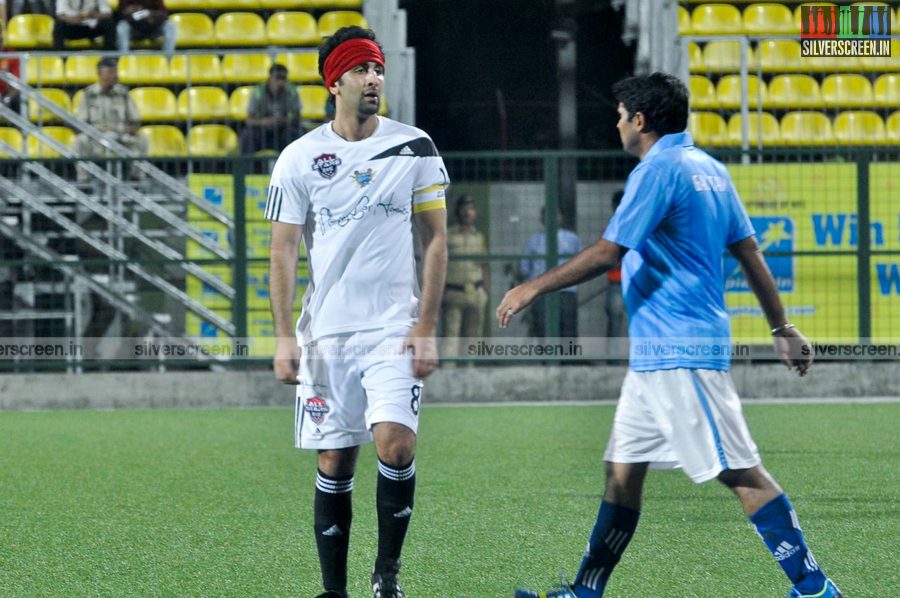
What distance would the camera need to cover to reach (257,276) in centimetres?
1366

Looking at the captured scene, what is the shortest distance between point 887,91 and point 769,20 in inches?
90.5

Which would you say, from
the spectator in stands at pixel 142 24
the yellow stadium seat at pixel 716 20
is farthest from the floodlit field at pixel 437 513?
the yellow stadium seat at pixel 716 20

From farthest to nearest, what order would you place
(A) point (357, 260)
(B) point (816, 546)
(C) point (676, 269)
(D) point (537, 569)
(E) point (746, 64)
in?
(E) point (746, 64), (B) point (816, 546), (D) point (537, 569), (A) point (357, 260), (C) point (676, 269)

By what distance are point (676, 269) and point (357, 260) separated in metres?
1.13

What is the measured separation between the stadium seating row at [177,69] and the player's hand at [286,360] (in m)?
11.2

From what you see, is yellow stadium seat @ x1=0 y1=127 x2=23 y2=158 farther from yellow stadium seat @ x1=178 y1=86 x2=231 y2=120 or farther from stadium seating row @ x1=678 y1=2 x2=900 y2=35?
stadium seating row @ x1=678 y1=2 x2=900 y2=35

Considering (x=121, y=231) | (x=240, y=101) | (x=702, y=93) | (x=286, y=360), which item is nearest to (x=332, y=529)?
(x=286, y=360)

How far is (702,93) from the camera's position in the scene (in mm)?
16047

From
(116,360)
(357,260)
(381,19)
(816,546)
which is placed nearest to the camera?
(357,260)

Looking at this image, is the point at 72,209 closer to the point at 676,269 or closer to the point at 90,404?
the point at 90,404

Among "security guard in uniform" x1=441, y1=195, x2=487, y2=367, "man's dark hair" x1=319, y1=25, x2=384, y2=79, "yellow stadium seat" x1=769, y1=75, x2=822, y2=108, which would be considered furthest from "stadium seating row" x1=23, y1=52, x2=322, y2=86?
"man's dark hair" x1=319, y1=25, x2=384, y2=79

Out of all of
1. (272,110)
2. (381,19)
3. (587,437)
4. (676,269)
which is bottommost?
(587,437)

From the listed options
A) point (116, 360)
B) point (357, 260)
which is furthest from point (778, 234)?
point (357, 260)

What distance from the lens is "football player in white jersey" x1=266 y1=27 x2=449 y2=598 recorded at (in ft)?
16.0
